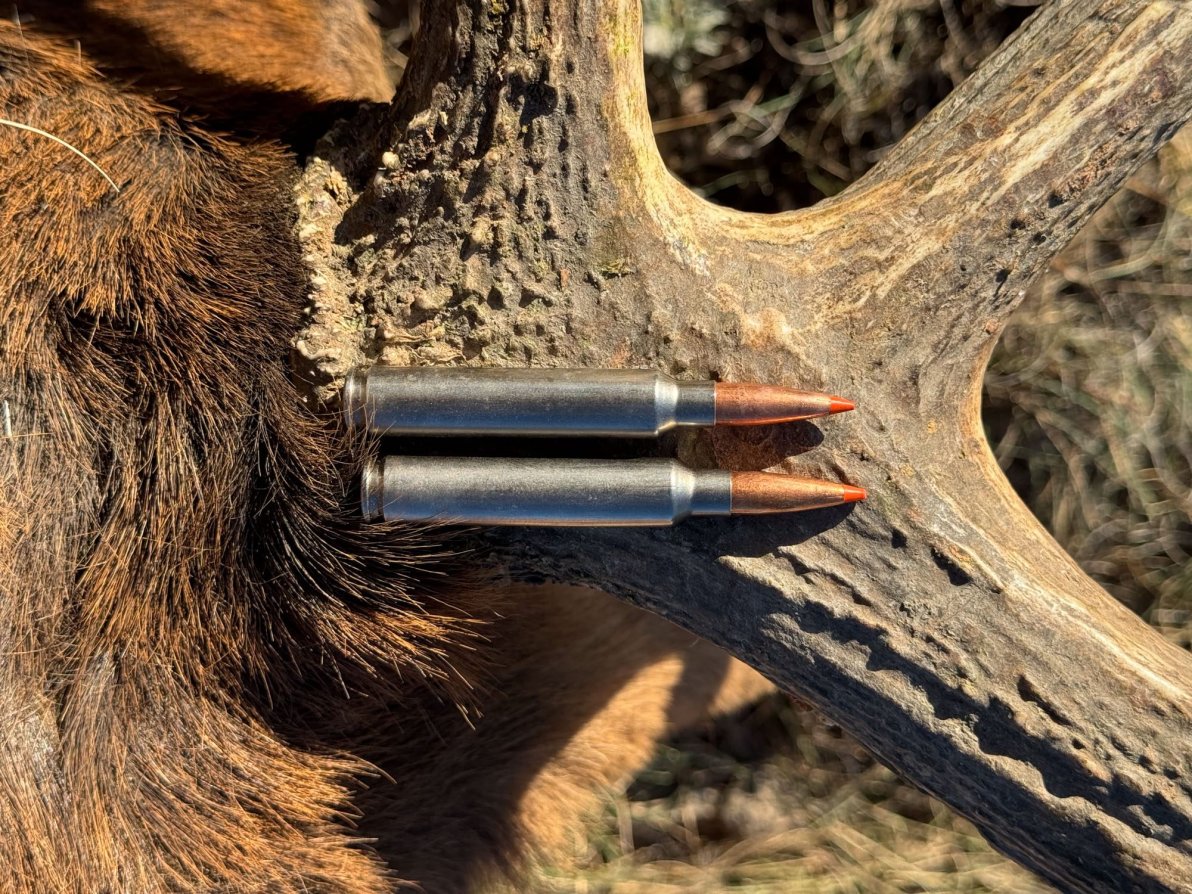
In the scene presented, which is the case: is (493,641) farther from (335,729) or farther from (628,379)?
(628,379)

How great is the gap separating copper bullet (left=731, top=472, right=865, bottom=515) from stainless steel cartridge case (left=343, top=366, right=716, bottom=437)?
0.24 ft

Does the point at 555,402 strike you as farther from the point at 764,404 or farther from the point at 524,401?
the point at 764,404

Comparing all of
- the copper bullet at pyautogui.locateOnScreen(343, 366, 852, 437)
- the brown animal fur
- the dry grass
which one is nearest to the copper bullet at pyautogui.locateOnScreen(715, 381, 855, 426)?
the copper bullet at pyautogui.locateOnScreen(343, 366, 852, 437)

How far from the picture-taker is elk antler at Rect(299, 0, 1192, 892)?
94 cm

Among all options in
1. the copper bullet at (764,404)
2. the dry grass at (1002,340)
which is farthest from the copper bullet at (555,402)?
the dry grass at (1002,340)

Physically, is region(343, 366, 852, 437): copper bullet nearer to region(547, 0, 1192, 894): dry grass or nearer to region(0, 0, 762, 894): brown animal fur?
region(0, 0, 762, 894): brown animal fur

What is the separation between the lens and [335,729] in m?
1.14

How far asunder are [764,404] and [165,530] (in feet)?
2.14

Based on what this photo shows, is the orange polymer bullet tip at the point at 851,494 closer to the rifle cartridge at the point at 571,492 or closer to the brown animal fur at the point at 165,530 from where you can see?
the rifle cartridge at the point at 571,492

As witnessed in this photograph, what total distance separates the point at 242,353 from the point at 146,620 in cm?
31

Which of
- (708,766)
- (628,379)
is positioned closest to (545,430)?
(628,379)

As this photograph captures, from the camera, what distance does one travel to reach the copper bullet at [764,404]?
91 cm

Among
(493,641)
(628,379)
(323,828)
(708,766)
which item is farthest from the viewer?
(708,766)

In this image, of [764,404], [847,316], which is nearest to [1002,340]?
[847,316]
